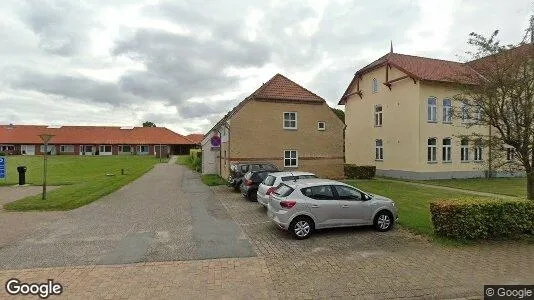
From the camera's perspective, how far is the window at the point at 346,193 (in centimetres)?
910

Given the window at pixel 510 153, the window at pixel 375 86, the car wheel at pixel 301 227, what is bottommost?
the car wheel at pixel 301 227

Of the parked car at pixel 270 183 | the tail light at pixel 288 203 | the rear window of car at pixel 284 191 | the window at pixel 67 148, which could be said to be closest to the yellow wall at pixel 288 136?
the parked car at pixel 270 183

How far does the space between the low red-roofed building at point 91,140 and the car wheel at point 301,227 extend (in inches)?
2266

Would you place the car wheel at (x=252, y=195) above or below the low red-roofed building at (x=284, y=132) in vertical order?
below

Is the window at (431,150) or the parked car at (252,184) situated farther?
the window at (431,150)

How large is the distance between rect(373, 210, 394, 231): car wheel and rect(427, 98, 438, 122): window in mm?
17179

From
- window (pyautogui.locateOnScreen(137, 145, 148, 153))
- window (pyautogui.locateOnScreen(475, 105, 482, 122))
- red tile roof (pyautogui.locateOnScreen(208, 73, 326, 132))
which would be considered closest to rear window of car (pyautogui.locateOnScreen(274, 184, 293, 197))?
window (pyautogui.locateOnScreen(475, 105, 482, 122))

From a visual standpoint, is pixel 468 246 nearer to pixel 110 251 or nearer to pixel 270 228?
pixel 270 228

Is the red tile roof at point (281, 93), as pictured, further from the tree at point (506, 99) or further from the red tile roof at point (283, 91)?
the tree at point (506, 99)

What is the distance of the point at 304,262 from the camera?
686cm

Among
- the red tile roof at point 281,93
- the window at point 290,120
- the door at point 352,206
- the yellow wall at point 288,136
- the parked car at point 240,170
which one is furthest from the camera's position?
the window at point 290,120

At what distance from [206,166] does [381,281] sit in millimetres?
23845

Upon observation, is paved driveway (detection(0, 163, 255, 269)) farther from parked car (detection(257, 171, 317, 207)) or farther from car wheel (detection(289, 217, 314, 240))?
parked car (detection(257, 171, 317, 207))

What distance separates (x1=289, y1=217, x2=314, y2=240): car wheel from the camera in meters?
8.48
